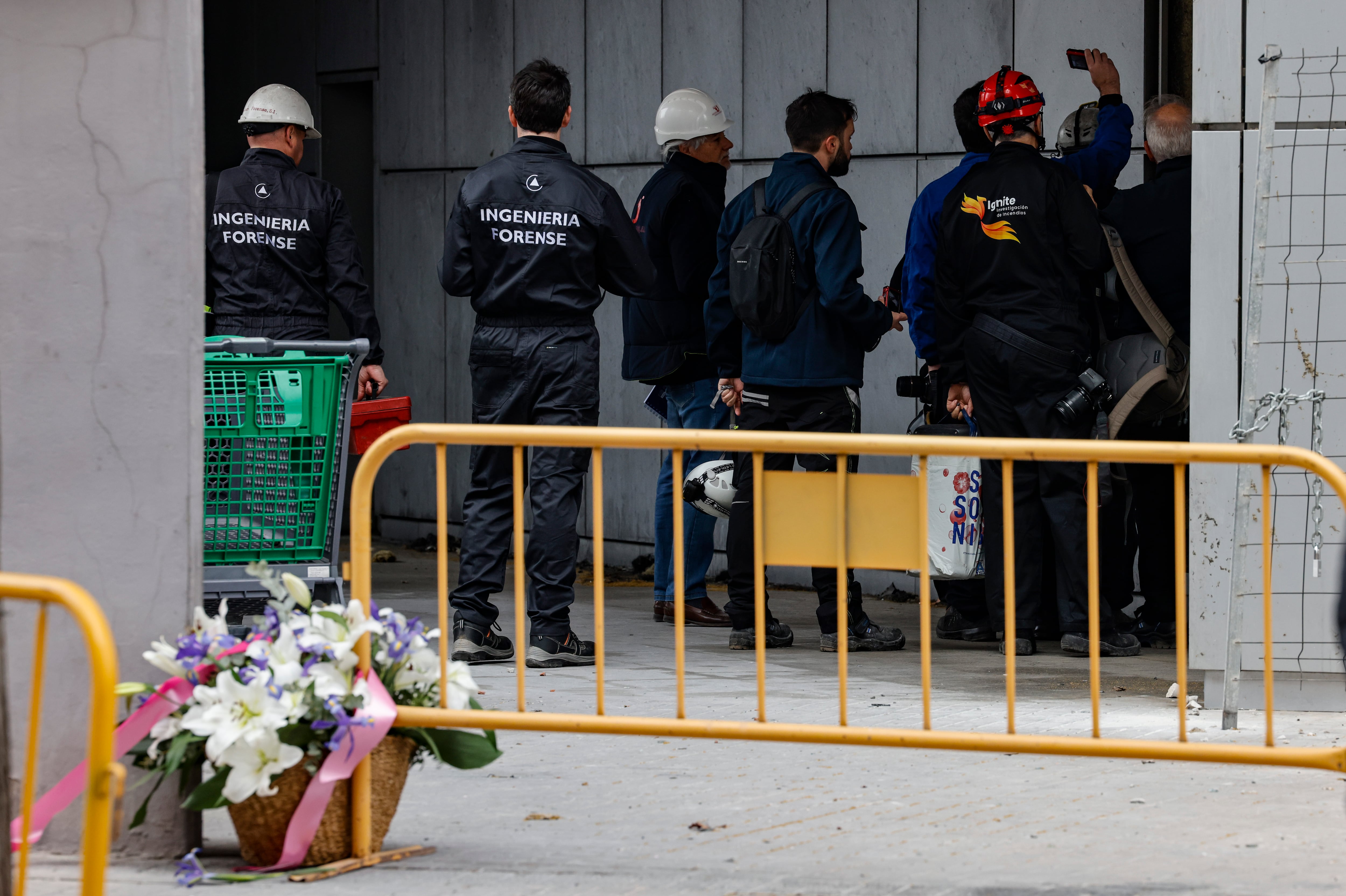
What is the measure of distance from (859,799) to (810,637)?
120 inches

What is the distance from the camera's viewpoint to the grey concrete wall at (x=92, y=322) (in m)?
3.83

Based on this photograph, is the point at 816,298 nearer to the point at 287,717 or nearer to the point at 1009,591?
the point at 1009,591

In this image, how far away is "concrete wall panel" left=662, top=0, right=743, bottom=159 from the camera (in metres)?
9.38

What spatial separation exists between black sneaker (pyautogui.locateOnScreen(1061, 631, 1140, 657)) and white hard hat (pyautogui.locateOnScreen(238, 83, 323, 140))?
4.01 metres

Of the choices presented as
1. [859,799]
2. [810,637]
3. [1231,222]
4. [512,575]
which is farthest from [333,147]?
[859,799]

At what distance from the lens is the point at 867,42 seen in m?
8.90

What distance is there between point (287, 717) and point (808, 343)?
12.3ft

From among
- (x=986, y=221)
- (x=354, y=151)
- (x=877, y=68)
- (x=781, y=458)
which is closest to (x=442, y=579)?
(x=781, y=458)

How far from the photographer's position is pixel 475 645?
6551 millimetres

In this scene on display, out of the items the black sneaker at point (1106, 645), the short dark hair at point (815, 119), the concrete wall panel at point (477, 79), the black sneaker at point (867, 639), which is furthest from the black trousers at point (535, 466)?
the concrete wall panel at point (477, 79)

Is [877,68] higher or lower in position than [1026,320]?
higher

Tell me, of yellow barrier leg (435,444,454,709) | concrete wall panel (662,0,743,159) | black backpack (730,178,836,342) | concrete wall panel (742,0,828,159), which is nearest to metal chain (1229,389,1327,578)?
black backpack (730,178,836,342)

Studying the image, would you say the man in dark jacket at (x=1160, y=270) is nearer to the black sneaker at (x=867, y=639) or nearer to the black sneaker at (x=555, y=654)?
the black sneaker at (x=867, y=639)

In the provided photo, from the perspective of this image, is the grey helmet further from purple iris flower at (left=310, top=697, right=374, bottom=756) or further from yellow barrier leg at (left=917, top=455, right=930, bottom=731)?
purple iris flower at (left=310, top=697, right=374, bottom=756)
